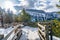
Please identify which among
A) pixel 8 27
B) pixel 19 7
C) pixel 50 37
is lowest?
pixel 50 37

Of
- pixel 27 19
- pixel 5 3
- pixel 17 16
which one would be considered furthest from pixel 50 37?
pixel 5 3

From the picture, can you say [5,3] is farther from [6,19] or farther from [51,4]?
[51,4]

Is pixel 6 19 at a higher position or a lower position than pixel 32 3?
lower

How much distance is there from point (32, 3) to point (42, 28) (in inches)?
16.6

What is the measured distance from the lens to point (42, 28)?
2.49 metres

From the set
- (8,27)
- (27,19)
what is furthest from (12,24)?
(27,19)

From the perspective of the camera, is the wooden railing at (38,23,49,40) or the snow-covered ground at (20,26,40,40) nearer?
the wooden railing at (38,23,49,40)

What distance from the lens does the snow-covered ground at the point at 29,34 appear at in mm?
2533

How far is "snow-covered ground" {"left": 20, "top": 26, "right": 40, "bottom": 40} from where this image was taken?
253 centimetres

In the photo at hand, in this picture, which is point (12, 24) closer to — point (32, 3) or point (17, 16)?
point (17, 16)

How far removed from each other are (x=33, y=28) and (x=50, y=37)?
0.29m

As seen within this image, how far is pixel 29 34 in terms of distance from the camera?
2.54m

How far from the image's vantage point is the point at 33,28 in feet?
8.39

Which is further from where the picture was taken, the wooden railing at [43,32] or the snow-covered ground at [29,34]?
the snow-covered ground at [29,34]
